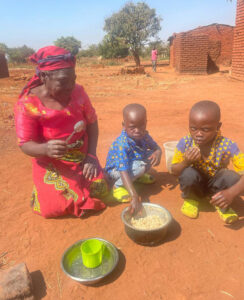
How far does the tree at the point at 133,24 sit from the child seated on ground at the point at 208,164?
25721 mm

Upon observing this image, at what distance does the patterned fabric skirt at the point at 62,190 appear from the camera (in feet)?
8.47

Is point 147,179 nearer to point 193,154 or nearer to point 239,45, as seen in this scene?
point 193,154

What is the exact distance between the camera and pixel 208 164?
2455 millimetres

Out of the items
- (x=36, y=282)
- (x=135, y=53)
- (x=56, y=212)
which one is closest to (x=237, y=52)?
(x=56, y=212)

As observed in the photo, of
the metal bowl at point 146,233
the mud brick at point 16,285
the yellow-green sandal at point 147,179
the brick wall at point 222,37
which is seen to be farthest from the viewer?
the brick wall at point 222,37

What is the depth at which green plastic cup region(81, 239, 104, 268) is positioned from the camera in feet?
6.18

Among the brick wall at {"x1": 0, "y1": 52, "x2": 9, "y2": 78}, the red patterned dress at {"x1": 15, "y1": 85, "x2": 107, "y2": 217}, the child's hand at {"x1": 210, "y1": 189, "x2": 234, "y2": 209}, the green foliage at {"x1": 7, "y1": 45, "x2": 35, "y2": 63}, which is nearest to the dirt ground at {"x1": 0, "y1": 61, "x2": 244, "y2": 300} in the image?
the red patterned dress at {"x1": 15, "y1": 85, "x2": 107, "y2": 217}

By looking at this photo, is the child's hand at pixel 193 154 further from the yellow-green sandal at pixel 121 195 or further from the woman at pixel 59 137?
the woman at pixel 59 137

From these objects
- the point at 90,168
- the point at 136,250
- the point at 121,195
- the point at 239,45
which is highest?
the point at 239,45

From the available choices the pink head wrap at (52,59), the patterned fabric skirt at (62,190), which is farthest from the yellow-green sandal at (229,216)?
the pink head wrap at (52,59)

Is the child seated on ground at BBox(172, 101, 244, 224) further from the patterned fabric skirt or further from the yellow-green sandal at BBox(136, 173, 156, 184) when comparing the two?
the patterned fabric skirt

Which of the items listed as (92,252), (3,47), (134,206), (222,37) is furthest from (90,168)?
(3,47)

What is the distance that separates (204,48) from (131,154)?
13.4m

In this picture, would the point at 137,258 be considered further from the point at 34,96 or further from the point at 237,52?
the point at 237,52
